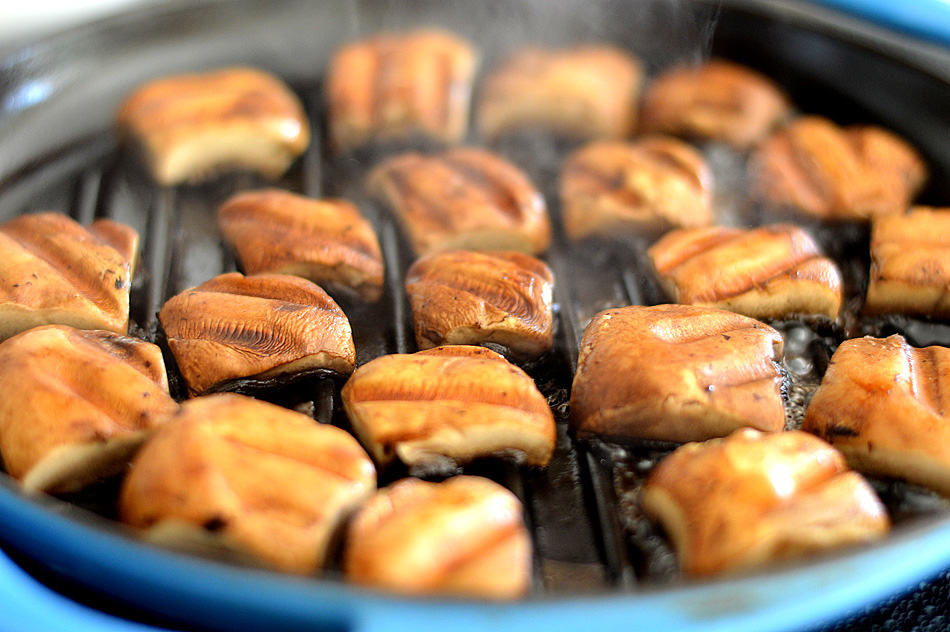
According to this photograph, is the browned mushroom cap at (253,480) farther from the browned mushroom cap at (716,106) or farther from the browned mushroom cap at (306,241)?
the browned mushroom cap at (716,106)

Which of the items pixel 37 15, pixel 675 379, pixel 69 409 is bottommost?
pixel 37 15

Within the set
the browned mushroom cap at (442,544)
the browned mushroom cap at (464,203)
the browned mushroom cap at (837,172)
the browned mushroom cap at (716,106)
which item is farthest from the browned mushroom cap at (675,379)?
the browned mushroom cap at (716,106)

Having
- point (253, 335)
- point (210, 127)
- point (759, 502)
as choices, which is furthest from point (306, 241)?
point (759, 502)

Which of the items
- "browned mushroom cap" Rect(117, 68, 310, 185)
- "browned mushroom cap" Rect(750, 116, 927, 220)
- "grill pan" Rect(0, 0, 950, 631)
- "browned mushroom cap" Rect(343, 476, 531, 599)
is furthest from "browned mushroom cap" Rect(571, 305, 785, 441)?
"browned mushroom cap" Rect(117, 68, 310, 185)

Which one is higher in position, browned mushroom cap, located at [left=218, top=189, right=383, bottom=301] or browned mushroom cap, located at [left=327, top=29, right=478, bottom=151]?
browned mushroom cap, located at [left=327, top=29, right=478, bottom=151]

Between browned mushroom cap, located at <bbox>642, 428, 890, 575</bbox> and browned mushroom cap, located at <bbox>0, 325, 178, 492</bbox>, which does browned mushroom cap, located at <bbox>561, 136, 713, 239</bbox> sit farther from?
browned mushroom cap, located at <bbox>0, 325, 178, 492</bbox>

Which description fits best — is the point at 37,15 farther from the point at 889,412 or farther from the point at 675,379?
the point at 889,412
